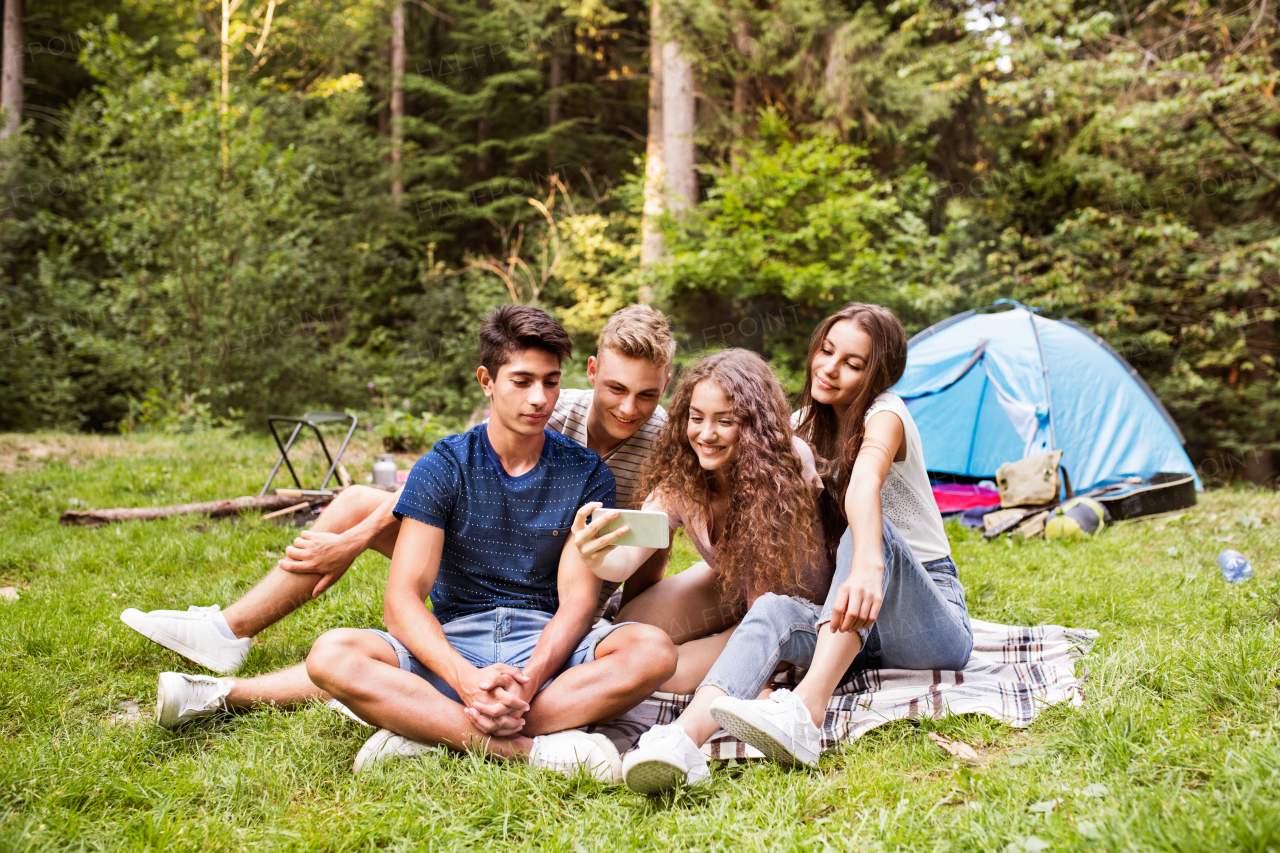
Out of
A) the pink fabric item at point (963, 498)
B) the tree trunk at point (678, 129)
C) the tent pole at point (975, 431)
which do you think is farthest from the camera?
the tree trunk at point (678, 129)

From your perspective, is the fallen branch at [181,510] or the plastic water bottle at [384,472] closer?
the fallen branch at [181,510]

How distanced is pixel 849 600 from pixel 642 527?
0.52 meters

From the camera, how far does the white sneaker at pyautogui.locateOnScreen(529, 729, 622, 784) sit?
6.26 ft

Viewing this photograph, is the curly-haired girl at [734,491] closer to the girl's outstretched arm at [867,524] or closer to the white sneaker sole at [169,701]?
the girl's outstretched arm at [867,524]

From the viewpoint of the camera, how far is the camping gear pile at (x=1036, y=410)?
236 inches

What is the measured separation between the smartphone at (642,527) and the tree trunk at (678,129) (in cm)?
877

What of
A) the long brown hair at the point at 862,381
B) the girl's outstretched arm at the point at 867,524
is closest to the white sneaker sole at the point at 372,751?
the girl's outstretched arm at the point at 867,524

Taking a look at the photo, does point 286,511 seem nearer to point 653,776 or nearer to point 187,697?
point 187,697

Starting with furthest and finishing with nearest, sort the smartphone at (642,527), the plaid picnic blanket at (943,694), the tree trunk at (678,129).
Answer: the tree trunk at (678,129) → the plaid picnic blanket at (943,694) → the smartphone at (642,527)

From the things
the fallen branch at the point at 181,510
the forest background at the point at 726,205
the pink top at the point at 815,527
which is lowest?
the fallen branch at the point at 181,510

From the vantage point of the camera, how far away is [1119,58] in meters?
7.37

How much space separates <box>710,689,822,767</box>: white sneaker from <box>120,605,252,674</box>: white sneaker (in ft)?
5.19

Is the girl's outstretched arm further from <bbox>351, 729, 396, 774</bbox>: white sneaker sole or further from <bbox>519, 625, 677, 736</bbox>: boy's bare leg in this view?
<bbox>351, 729, 396, 774</bbox>: white sneaker sole

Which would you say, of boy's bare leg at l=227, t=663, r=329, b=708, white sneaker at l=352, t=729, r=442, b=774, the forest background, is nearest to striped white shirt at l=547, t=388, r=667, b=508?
white sneaker at l=352, t=729, r=442, b=774
